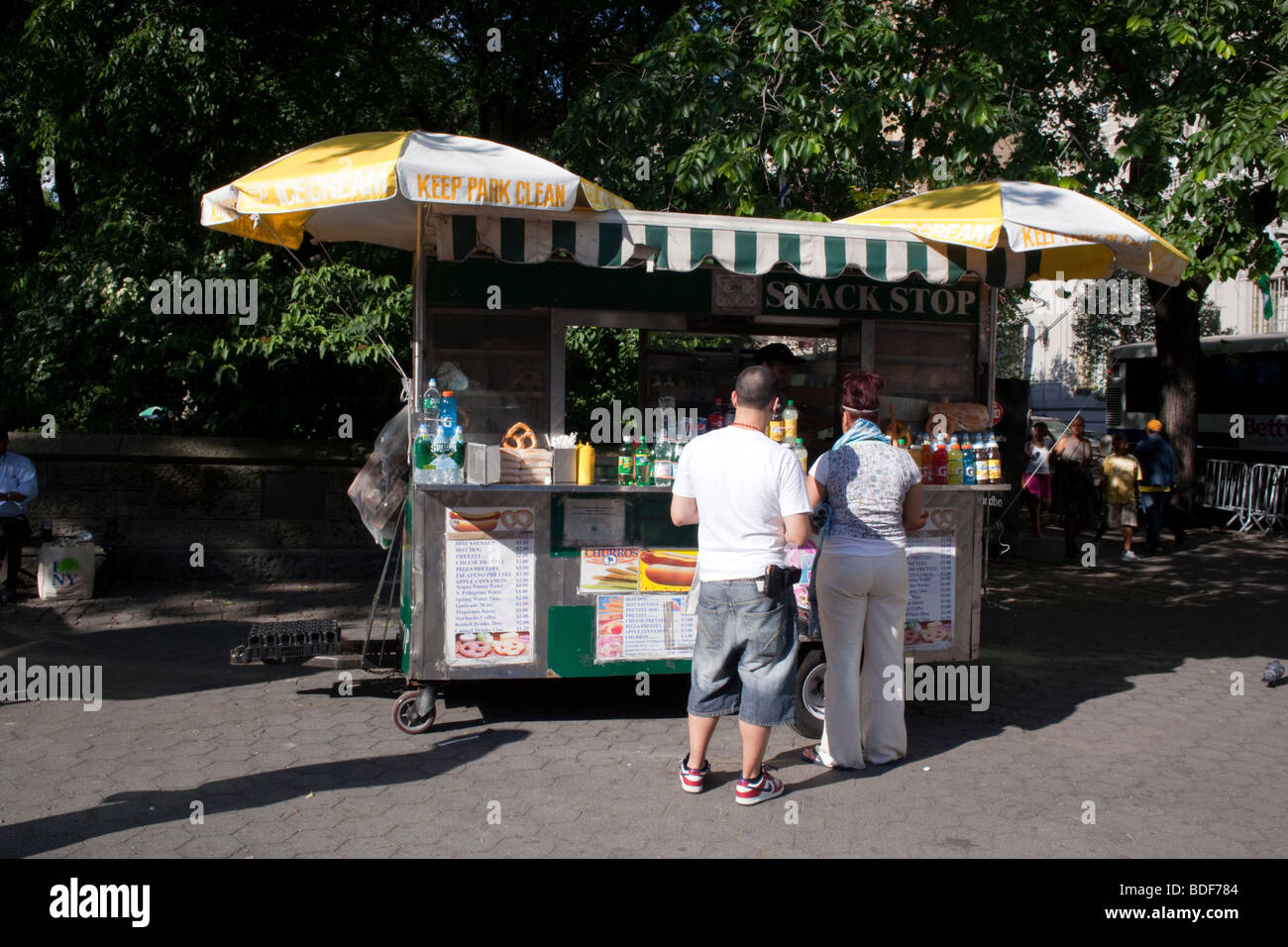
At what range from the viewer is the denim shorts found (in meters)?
4.52

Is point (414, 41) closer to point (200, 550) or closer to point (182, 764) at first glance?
point (200, 550)

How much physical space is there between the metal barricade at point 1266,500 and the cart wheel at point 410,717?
14.9 m

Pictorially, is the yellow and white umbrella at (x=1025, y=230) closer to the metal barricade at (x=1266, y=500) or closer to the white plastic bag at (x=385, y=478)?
the white plastic bag at (x=385, y=478)

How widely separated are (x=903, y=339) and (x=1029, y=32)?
3.98 m

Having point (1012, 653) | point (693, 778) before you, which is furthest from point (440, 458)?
point (1012, 653)

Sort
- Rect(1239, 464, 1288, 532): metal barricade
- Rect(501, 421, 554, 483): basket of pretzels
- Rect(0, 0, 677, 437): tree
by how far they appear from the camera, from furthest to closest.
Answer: Rect(1239, 464, 1288, 532): metal barricade < Rect(0, 0, 677, 437): tree < Rect(501, 421, 554, 483): basket of pretzels

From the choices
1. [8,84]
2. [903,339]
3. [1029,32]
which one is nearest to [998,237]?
[903,339]

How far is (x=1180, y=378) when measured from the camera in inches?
604

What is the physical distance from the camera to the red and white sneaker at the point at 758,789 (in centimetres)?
463

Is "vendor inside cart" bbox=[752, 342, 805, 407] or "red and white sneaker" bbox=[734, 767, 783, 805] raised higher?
"vendor inside cart" bbox=[752, 342, 805, 407]

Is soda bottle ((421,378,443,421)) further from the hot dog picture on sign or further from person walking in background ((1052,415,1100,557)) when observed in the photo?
person walking in background ((1052,415,1100,557))

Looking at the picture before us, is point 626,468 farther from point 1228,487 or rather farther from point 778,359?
point 1228,487

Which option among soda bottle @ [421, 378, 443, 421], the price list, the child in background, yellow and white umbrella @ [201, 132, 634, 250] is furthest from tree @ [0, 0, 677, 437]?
the child in background

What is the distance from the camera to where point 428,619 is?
216 inches
